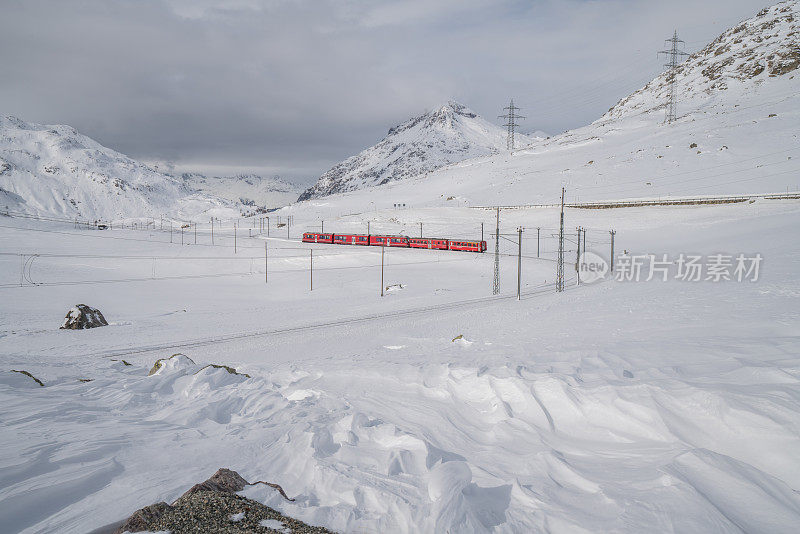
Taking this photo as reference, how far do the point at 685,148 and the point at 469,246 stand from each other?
229ft

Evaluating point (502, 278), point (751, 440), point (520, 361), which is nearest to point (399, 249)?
point (502, 278)

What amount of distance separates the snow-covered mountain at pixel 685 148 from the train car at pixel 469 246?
39.9 metres

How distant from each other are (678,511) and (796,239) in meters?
52.7

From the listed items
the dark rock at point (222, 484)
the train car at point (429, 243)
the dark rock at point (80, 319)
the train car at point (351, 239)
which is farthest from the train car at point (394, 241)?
the dark rock at point (222, 484)

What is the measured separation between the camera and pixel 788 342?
12.4m

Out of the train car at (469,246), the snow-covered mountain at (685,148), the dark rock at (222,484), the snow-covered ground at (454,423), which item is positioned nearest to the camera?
the dark rock at (222,484)

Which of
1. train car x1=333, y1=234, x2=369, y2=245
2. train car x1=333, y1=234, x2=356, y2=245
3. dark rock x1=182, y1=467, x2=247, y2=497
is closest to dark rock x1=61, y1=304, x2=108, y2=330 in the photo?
dark rock x1=182, y1=467, x2=247, y2=497

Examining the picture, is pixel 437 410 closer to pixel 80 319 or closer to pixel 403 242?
pixel 80 319

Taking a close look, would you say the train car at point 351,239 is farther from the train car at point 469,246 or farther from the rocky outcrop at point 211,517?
the rocky outcrop at point 211,517

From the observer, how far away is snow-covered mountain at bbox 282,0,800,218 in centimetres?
8281

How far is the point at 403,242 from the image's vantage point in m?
71.8

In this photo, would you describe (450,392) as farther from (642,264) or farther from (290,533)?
(642,264)

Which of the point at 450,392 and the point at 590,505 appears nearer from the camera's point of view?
the point at 590,505

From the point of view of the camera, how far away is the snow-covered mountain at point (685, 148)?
82.8m
